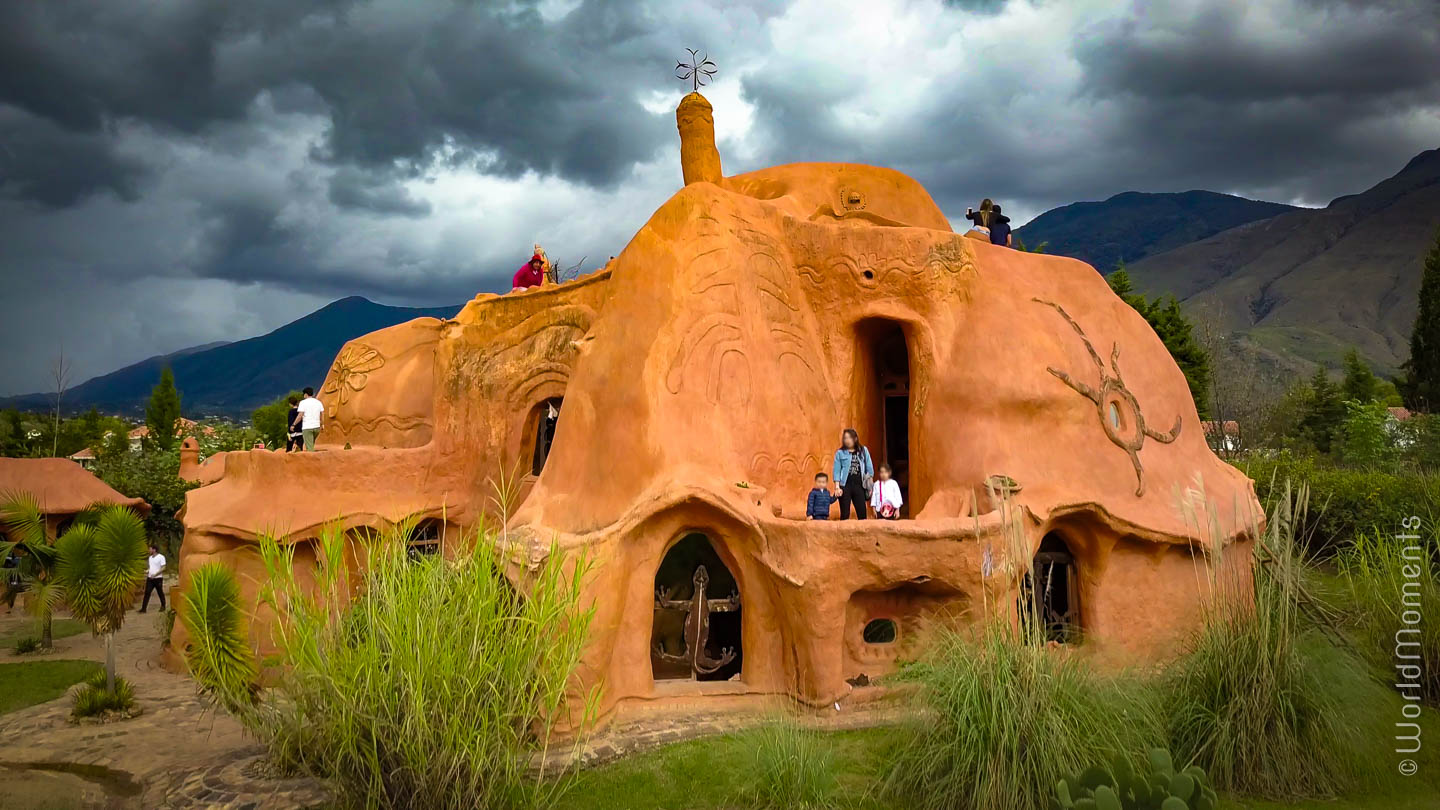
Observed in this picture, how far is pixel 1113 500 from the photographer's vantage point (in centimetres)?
1052

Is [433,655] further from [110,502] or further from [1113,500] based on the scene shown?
[110,502]

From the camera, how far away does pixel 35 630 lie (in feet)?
58.4

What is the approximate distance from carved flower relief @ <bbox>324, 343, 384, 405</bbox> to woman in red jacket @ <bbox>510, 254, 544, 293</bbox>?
3321 mm

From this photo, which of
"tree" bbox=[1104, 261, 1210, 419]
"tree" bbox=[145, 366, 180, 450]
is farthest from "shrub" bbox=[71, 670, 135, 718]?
"tree" bbox=[145, 366, 180, 450]

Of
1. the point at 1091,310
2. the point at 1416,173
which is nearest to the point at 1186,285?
the point at 1416,173

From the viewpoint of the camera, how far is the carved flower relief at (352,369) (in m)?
16.3

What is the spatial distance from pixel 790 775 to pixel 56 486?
2266cm

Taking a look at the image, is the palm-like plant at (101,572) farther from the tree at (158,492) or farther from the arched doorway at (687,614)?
the tree at (158,492)

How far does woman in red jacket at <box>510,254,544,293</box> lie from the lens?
50.3 ft

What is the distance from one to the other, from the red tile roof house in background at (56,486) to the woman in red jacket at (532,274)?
13376mm

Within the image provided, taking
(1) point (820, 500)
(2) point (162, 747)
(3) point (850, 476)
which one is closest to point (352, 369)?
(2) point (162, 747)

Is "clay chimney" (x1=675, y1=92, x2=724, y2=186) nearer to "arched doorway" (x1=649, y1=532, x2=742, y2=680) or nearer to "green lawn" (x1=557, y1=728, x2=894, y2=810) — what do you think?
"arched doorway" (x1=649, y1=532, x2=742, y2=680)

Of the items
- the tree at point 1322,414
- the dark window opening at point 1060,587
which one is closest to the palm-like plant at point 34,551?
the dark window opening at point 1060,587

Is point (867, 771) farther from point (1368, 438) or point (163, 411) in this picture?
point (163, 411)
